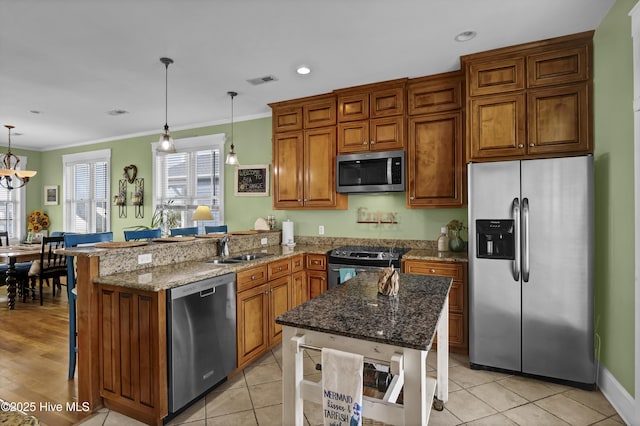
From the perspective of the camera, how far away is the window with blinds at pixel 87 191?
645 cm

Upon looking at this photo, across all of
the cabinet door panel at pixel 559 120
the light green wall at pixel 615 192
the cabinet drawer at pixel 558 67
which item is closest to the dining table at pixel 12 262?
the cabinet door panel at pixel 559 120

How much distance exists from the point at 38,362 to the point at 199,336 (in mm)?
1845

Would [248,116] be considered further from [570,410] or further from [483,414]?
[570,410]

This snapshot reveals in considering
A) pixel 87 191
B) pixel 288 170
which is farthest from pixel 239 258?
pixel 87 191

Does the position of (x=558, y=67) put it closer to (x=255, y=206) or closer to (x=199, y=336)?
(x=199, y=336)

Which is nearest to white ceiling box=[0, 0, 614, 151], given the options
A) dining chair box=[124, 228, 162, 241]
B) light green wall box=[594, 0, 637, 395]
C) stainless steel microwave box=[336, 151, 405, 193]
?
light green wall box=[594, 0, 637, 395]

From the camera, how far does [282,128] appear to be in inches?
168

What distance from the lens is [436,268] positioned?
10.3 ft

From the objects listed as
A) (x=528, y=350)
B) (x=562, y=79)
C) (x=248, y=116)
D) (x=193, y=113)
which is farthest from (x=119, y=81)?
(x=528, y=350)

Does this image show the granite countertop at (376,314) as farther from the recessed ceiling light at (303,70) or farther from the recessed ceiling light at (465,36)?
the recessed ceiling light at (303,70)

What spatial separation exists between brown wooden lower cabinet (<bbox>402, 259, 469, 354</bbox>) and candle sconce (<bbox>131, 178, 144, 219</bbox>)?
16.4ft

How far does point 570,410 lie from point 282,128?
3826 millimetres

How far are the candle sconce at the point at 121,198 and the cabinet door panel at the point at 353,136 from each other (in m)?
4.39

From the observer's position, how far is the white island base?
4.05 feet
